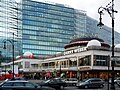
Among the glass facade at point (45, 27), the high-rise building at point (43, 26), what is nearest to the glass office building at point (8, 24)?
the high-rise building at point (43, 26)

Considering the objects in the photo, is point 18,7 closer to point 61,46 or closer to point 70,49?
point 61,46

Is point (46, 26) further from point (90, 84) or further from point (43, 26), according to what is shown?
point (90, 84)

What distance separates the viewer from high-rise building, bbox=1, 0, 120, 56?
14988cm

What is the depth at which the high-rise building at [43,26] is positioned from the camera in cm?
14988

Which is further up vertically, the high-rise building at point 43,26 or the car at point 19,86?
the high-rise building at point 43,26

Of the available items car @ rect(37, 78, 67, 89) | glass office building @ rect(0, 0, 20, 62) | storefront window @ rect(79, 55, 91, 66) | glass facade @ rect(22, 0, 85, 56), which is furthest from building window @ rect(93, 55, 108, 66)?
glass facade @ rect(22, 0, 85, 56)

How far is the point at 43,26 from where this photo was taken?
155000 millimetres

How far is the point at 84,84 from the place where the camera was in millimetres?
41000

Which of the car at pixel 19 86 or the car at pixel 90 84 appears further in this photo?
the car at pixel 90 84

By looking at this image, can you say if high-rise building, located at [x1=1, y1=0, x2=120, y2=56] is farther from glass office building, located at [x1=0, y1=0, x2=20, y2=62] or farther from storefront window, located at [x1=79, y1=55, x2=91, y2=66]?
storefront window, located at [x1=79, y1=55, x2=91, y2=66]

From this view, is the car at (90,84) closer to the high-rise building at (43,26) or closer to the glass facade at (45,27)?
the high-rise building at (43,26)

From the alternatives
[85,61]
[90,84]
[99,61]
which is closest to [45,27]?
[85,61]

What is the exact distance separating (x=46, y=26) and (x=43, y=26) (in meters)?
1.96

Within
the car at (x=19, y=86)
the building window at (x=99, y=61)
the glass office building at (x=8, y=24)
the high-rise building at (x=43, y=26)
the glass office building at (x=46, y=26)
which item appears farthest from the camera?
the glass office building at (x=46, y=26)
